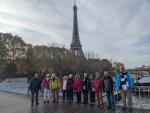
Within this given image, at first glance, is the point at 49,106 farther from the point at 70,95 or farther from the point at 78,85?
the point at 70,95

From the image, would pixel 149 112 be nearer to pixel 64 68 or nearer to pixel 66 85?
pixel 66 85

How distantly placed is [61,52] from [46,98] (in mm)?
46325

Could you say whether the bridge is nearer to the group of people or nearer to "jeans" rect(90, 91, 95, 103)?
the group of people

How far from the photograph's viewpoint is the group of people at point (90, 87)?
1548cm

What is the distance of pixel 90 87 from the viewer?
18.8 meters

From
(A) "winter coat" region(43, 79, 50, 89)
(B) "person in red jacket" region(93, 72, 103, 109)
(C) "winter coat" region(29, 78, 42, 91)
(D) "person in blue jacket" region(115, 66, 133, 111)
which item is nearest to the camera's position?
(D) "person in blue jacket" region(115, 66, 133, 111)

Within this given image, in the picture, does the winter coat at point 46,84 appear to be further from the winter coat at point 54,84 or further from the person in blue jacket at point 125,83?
the person in blue jacket at point 125,83

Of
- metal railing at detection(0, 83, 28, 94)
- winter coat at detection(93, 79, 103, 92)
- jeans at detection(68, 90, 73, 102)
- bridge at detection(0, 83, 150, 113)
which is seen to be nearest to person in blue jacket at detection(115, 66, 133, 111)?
bridge at detection(0, 83, 150, 113)

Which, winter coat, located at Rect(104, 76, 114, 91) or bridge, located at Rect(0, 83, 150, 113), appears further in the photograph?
winter coat, located at Rect(104, 76, 114, 91)

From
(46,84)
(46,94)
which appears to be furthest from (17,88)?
(46,84)

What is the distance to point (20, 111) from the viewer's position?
16391mm

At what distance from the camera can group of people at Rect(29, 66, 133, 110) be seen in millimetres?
15477

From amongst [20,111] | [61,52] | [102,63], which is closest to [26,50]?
[61,52]

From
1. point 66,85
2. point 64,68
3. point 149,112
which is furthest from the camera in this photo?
point 64,68
